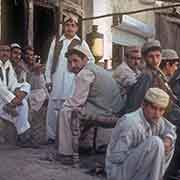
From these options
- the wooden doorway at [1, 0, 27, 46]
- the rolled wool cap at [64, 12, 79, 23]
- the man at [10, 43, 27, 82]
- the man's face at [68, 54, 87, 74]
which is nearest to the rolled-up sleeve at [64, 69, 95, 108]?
the man's face at [68, 54, 87, 74]

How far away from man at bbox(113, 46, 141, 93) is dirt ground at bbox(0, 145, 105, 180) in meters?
1.00

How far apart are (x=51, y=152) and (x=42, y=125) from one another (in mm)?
1657

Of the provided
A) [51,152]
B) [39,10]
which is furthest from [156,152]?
[39,10]

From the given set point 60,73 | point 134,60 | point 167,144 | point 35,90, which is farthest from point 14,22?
point 167,144

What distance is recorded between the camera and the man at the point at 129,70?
675 centimetres

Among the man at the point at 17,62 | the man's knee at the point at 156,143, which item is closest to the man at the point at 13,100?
the man at the point at 17,62

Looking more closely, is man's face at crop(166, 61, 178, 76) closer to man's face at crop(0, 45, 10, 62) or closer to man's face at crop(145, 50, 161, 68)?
man's face at crop(145, 50, 161, 68)

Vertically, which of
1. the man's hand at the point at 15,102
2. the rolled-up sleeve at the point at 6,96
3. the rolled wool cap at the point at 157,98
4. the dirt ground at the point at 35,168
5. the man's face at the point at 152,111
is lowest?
the dirt ground at the point at 35,168

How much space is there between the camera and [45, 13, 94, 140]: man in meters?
7.72

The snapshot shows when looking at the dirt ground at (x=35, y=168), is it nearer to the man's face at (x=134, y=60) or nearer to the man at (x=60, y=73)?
the man at (x=60, y=73)

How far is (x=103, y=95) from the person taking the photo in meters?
6.55

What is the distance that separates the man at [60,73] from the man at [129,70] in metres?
0.93

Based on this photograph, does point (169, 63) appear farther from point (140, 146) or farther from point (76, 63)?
point (140, 146)

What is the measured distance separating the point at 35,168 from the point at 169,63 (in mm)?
1873
